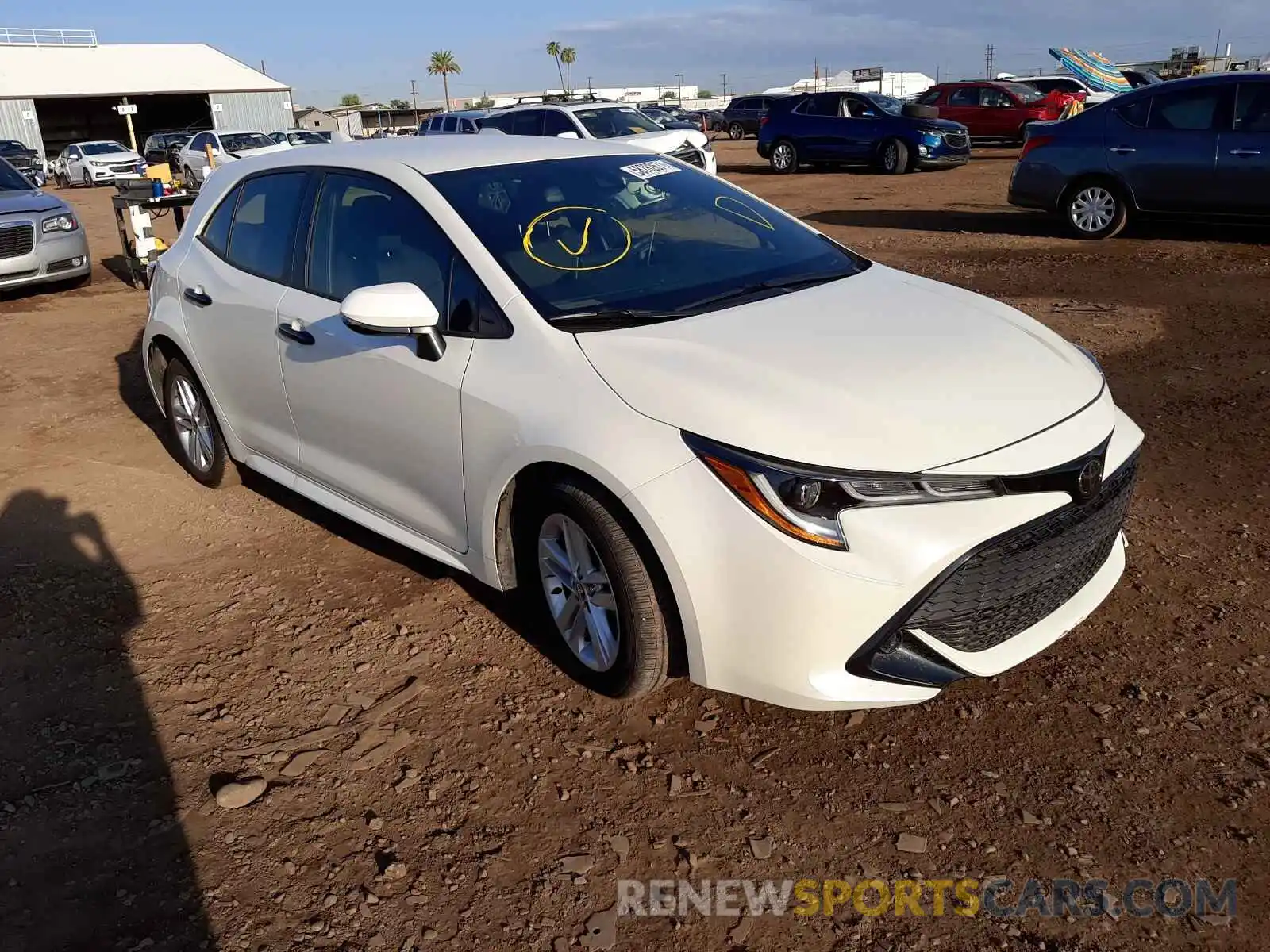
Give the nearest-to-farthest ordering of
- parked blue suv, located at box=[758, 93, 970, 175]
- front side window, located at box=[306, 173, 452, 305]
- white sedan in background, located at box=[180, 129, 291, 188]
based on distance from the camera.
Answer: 1. front side window, located at box=[306, 173, 452, 305]
2. parked blue suv, located at box=[758, 93, 970, 175]
3. white sedan in background, located at box=[180, 129, 291, 188]

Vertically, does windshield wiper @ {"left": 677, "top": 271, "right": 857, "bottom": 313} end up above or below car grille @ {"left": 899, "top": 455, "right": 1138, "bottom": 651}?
above

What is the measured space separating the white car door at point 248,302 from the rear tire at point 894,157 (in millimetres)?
Answer: 17059

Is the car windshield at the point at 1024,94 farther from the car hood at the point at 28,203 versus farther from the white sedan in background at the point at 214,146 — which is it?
the car hood at the point at 28,203

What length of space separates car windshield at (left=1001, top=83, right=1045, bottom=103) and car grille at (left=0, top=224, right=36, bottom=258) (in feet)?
68.8

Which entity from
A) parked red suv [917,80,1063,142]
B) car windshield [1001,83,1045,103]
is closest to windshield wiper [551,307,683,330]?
parked red suv [917,80,1063,142]

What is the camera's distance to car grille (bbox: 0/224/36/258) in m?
10.4

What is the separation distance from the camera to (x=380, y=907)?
244 centimetres

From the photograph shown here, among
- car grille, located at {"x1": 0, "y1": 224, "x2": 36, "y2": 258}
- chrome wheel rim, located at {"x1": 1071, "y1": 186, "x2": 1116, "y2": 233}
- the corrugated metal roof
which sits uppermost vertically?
the corrugated metal roof

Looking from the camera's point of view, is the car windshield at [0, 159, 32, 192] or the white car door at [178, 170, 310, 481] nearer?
the white car door at [178, 170, 310, 481]

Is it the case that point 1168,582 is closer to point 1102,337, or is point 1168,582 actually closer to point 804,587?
point 804,587

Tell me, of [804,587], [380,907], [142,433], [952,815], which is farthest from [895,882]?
[142,433]

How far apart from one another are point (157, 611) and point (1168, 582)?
3857mm

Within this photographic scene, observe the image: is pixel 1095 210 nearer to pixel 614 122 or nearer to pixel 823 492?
pixel 614 122

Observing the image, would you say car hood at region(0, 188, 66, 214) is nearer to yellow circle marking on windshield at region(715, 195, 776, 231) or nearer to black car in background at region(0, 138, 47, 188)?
yellow circle marking on windshield at region(715, 195, 776, 231)
